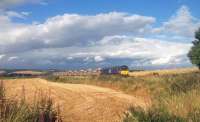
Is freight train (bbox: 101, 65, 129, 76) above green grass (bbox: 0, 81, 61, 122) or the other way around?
above

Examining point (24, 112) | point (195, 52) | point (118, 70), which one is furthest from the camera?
point (118, 70)

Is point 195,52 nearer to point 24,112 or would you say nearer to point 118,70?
point 118,70

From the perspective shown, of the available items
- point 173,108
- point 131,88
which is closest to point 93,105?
point 173,108

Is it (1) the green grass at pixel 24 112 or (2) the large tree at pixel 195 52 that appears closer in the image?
(1) the green grass at pixel 24 112

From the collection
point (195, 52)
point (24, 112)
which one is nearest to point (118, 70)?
point (195, 52)

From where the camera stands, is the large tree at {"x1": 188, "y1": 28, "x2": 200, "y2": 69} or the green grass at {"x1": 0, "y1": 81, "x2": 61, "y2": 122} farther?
the large tree at {"x1": 188, "y1": 28, "x2": 200, "y2": 69}

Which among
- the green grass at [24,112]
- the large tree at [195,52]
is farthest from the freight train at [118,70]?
the green grass at [24,112]

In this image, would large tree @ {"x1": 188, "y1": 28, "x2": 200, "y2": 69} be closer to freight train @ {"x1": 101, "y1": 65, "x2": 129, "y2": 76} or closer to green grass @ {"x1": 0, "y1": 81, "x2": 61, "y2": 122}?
freight train @ {"x1": 101, "y1": 65, "x2": 129, "y2": 76}

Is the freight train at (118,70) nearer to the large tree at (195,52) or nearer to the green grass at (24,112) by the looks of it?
the large tree at (195,52)

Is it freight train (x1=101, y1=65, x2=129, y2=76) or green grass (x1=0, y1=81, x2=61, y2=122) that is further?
freight train (x1=101, y1=65, x2=129, y2=76)

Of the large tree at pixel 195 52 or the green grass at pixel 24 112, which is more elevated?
the large tree at pixel 195 52

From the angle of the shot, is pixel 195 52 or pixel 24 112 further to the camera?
pixel 195 52

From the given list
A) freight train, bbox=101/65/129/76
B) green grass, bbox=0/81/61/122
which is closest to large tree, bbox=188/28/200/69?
freight train, bbox=101/65/129/76

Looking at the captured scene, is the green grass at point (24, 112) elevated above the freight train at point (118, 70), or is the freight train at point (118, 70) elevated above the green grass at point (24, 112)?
the freight train at point (118, 70)
